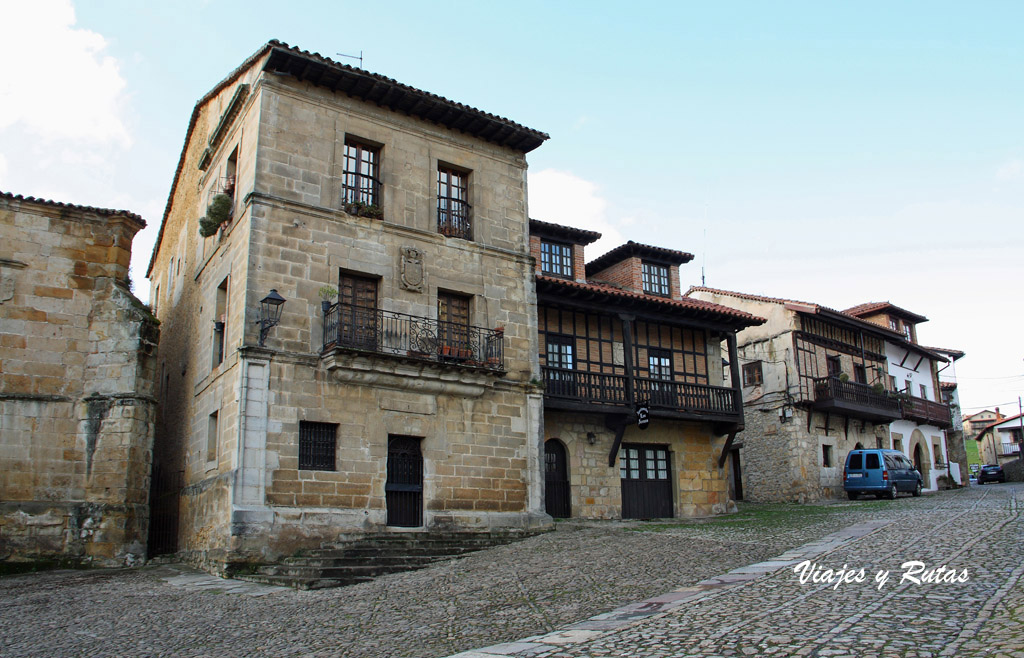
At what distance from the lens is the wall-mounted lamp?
1435cm

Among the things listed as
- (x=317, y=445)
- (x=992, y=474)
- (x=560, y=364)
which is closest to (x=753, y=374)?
(x=560, y=364)

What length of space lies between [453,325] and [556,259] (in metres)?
6.46

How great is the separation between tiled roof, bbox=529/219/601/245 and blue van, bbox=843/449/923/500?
12173 millimetres

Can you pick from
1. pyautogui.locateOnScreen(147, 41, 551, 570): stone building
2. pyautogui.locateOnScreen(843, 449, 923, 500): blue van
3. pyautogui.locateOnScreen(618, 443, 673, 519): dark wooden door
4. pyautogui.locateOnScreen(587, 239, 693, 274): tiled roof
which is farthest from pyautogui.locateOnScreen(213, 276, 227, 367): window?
pyautogui.locateOnScreen(843, 449, 923, 500): blue van

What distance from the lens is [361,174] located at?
17.0 metres

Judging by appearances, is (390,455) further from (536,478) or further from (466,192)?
(466,192)

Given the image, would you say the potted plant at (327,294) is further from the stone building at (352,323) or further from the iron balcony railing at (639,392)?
the iron balcony railing at (639,392)

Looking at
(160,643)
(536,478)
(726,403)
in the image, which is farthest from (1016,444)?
(160,643)

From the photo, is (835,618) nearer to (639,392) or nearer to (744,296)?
(639,392)

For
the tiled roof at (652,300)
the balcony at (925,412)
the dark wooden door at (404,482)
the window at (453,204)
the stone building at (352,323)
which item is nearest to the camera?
the stone building at (352,323)

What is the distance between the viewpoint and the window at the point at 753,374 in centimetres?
2986

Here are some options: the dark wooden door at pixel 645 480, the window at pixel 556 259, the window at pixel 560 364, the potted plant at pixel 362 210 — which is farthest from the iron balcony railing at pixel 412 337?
the dark wooden door at pixel 645 480

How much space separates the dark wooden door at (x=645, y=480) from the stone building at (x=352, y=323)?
490 centimetres

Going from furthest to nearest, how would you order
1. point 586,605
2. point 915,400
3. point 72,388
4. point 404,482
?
point 915,400 → point 72,388 → point 404,482 → point 586,605
